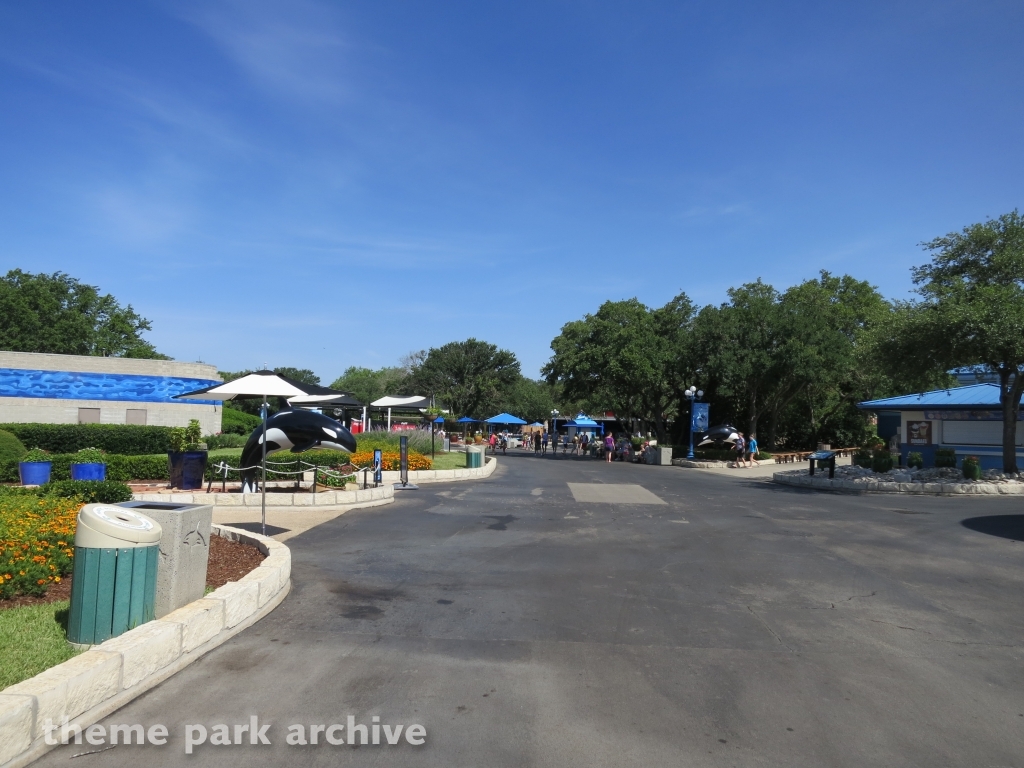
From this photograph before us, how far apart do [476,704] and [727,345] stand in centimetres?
3346

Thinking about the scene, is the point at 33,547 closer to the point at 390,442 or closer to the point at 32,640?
the point at 32,640

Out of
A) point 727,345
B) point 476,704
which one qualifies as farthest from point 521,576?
point 727,345

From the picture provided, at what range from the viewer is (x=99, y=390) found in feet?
117

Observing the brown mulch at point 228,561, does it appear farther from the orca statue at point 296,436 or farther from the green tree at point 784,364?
the green tree at point 784,364

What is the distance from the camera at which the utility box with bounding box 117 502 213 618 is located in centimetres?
580

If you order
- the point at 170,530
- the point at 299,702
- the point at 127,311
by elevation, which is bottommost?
the point at 299,702

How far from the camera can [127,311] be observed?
6228 cm

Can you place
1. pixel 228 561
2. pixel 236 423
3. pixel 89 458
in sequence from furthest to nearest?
pixel 236 423, pixel 89 458, pixel 228 561

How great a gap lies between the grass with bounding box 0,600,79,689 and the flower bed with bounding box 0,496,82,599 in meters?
0.33

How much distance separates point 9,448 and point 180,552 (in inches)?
656

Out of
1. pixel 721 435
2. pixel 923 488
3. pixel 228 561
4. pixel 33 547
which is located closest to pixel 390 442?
pixel 923 488

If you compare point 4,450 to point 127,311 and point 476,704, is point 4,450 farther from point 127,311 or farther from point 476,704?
point 127,311

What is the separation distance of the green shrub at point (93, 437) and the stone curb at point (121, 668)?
23.2 meters

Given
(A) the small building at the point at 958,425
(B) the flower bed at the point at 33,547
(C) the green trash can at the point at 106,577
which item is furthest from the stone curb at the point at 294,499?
(A) the small building at the point at 958,425
